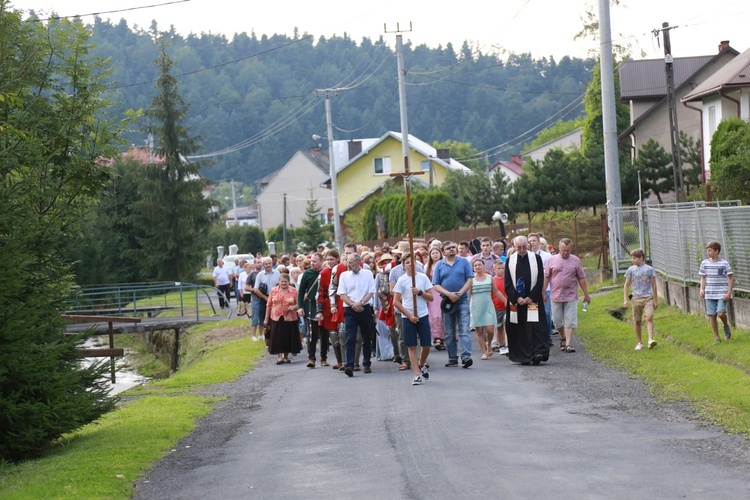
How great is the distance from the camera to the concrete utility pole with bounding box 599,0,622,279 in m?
29.0

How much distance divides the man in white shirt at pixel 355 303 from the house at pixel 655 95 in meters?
36.5

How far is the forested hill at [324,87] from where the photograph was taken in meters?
121

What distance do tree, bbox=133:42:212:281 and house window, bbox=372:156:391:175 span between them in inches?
1216

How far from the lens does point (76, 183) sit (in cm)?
1392

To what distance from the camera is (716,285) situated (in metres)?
17.0

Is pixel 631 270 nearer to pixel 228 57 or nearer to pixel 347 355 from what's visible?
pixel 347 355

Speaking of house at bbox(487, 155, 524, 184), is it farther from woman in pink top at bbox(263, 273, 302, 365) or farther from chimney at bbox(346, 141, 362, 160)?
woman in pink top at bbox(263, 273, 302, 365)

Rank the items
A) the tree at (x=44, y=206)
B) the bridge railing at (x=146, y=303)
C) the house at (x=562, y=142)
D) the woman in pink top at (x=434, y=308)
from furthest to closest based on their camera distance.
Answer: the house at (x=562, y=142)
the bridge railing at (x=146, y=303)
the woman in pink top at (x=434, y=308)
the tree at (x=44, y=206)

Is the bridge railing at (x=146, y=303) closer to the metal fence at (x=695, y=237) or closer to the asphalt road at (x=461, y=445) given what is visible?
the metal fence at (x=695, y=237)

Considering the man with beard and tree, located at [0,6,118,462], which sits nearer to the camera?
tree, located at [0,6,118,462]

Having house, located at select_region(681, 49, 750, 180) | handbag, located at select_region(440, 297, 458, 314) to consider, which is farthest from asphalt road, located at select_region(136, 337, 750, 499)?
house, located at select_region(681, 49, 750, 180)

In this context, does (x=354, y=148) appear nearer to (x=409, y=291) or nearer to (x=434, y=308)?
(x=434, y=308)

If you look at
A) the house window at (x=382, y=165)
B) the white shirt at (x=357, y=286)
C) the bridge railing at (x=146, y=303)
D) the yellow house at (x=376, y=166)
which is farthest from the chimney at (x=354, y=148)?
the white shirt at (x=357, y=286)

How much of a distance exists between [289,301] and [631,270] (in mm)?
6041
